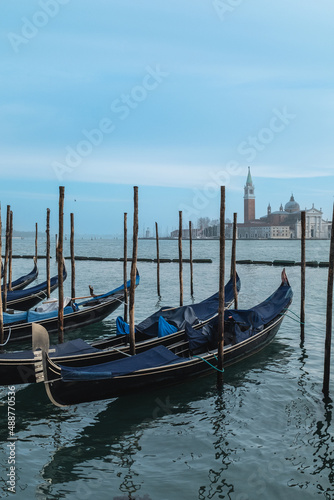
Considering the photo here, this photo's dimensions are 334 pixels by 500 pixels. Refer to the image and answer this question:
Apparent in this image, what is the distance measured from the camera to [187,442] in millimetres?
6965

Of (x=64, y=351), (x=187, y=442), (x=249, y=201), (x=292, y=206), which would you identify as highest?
(x=249, y=201)

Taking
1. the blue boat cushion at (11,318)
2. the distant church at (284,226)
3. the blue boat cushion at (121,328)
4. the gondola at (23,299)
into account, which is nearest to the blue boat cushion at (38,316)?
the blue boat cushion at (11,318)

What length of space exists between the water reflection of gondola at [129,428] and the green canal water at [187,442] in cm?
2

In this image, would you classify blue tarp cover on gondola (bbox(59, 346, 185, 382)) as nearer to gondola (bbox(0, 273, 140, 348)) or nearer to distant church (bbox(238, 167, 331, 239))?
gondola (bbox(0, 273, 140, 348))

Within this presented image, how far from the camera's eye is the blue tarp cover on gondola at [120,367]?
739 cm

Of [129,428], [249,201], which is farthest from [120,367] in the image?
[249,201]

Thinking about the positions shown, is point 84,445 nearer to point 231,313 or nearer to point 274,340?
point 231,313

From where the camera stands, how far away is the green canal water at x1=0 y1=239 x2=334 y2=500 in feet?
19.2

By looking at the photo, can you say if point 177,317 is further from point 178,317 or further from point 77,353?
point 77,353

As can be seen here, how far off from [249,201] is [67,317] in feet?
588

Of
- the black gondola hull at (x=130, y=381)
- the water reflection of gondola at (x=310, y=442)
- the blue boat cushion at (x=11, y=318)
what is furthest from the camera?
the blue boat cushion at (x=11, y=318)

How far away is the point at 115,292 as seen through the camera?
51.9ft

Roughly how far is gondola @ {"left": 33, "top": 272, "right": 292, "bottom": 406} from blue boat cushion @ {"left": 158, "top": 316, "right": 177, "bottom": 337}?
0.52 meters

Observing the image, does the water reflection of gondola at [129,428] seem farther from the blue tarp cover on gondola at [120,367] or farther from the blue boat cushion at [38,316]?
the blue boat cushion at [38,316]
